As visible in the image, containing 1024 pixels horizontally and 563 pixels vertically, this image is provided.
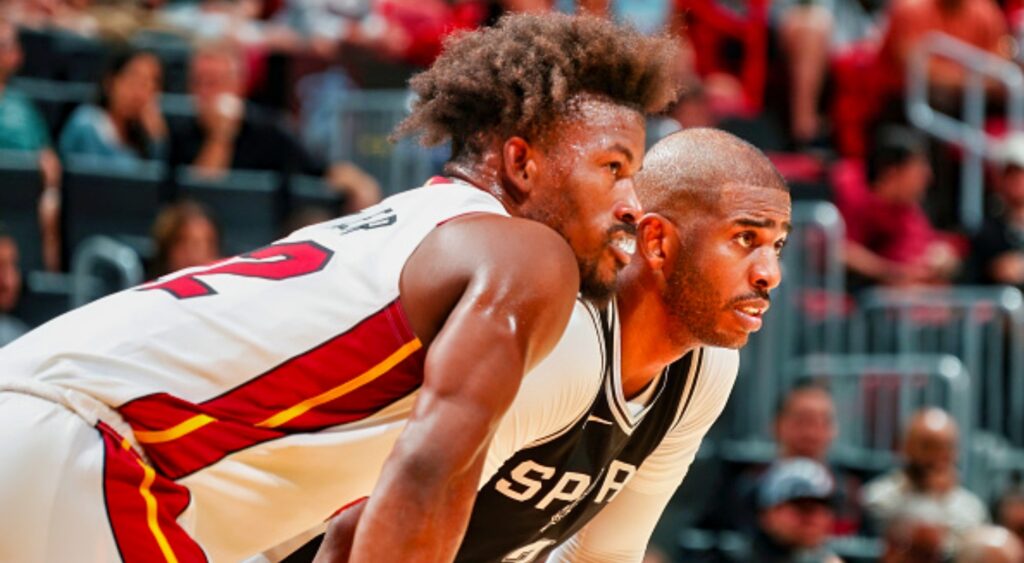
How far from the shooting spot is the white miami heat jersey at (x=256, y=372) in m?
2.92

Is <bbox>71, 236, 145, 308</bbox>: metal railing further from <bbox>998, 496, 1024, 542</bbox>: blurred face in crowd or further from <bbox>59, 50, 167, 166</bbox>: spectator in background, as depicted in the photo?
<bbox>998, 496, 1024, 542</bbox>: blurred face in crowd

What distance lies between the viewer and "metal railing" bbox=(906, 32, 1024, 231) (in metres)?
11.3

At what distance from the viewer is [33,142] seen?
8289mm

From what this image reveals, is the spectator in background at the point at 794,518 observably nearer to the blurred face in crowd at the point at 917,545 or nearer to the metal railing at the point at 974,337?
the blurred face in crowd at the point at 917,545

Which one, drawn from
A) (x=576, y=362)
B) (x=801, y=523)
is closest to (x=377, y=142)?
(x=801, y=523)

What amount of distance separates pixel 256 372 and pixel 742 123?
857 cm

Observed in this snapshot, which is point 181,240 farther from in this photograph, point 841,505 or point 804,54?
point 804,54

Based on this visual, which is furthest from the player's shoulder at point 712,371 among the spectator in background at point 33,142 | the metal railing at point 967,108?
the metal railing at point 967,108

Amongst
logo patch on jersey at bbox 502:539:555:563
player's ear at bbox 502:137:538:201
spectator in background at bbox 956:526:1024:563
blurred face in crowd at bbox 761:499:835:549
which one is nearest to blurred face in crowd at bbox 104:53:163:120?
blurred face in crowd at bbox 761:499:835:549

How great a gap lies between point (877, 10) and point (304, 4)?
15.4ft

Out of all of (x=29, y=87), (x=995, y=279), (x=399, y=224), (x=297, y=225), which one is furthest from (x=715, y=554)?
(x=399, y=224)

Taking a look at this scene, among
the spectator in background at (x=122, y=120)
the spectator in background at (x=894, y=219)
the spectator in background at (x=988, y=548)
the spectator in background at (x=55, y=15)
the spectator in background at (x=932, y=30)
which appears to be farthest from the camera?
the spectator in background at (x=932, y=30)

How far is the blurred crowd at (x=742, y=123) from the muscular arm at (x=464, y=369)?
3578 mm

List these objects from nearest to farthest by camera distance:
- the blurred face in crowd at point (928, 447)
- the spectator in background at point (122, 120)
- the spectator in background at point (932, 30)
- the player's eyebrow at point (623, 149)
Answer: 1. the player's eyebrow at point (623, 149)
2. the blurred face in crowd at point (928, 447)
3. the spectator in background at point (122, 120)
4. the spectator in background at point (932, 30)
